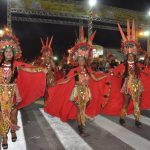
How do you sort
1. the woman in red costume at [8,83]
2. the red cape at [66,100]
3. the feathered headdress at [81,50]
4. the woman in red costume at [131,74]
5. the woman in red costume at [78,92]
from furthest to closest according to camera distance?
the red cape at [66,100]
the woman in red costume at [131,74]
the feathered headdress at [81,50]
the woman in red costume at [78,92]
the woman in red costume at [8,83]

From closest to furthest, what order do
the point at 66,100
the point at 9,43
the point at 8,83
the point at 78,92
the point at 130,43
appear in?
the point at 8,83 < the point at 9,43 < the point at 78,92 < the point at 130,43 < the point at 66,100

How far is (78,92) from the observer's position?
308 inches

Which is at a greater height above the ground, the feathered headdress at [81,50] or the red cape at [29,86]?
the feathered headdress at [81,50]

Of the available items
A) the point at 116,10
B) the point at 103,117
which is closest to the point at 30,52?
the point at 116,10

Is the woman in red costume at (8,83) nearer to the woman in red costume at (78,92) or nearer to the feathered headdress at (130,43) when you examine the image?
the woman in red costume at (78,92)

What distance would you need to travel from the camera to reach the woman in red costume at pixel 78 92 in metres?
7.79

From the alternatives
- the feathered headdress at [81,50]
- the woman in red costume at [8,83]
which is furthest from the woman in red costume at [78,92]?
the woman in red costume at [8,83]

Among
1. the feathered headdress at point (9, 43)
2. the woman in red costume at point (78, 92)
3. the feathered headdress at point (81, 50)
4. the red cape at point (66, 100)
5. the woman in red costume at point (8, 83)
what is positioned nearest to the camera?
the woman in red costume at point (8, 83)

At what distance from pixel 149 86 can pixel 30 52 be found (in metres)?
62.7

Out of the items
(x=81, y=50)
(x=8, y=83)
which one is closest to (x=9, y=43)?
(x=8, y=83)

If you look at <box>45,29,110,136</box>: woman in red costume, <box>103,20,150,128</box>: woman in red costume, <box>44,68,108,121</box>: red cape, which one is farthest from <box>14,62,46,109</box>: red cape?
<box>103,20,150,128</box>: woman in red costume

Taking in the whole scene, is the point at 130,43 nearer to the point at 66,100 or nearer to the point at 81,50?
the point at 81,50

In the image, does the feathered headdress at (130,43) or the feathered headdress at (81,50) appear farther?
the feathered headdress at (130,43)

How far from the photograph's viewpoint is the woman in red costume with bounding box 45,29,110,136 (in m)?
7.79
